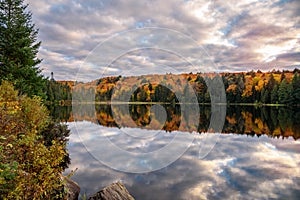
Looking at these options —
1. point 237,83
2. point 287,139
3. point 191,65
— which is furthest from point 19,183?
point 237,83

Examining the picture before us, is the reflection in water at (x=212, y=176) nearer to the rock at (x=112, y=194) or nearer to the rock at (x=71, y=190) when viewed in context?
the rock at (x=71, y=190)

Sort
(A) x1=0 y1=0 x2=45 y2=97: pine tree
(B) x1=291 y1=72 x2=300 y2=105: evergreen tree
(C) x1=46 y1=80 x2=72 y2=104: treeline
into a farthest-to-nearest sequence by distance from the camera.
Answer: (C) x1=46 y1=80 x2=72 y2=104: treeline, (B) x1=291 y1=72 x2=300 y2=105: evergreen tree, (A) x1=0 y1=0 x2=45 y2=97: pine tree

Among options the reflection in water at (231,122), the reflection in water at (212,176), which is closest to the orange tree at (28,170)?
the reflection in water at (212,176)

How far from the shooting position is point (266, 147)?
19.3 m

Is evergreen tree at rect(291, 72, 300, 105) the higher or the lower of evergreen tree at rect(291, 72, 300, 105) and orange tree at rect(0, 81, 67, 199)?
the higher

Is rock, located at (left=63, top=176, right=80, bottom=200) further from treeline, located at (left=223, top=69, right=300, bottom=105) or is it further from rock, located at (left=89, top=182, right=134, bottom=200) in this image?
treeline, located at (left=223, top=69, right=300, bottom=105)

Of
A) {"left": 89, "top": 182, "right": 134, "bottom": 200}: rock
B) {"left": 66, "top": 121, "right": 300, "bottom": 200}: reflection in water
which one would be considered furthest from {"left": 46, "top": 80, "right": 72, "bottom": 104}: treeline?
{"left": 89, "top": 182, "right": 134, "bottom": 200}: rock

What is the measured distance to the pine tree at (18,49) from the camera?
66.0 ft

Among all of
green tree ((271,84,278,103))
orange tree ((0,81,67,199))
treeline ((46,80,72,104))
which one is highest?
green tree ((271,84,278,103))

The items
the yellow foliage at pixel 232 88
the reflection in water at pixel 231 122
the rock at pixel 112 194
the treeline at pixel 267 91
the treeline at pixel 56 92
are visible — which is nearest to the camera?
the rock at pixel 112 194

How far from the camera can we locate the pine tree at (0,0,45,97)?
66.0 ft

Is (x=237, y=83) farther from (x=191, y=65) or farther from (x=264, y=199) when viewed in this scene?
(x=264, y=199)

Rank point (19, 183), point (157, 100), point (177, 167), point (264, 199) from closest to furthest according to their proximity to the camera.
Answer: point (19, 183)
point (264, 199)
point (177, 167)
point (157, 100)

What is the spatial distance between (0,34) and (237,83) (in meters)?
83.3
